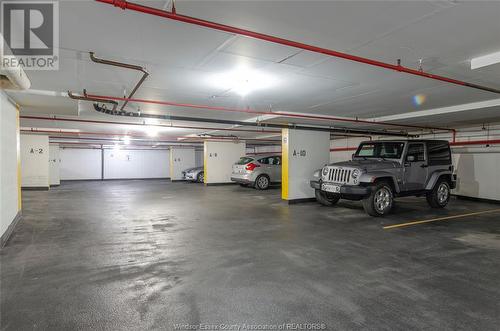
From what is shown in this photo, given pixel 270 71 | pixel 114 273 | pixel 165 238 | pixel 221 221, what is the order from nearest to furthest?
1. pixel 114 273
2. pixel 270 71
3. pixel 165 238
4. pixel 221 221

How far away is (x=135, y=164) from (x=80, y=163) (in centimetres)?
345

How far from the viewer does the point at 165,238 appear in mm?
4898

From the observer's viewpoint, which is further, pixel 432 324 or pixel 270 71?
pixel 270 71

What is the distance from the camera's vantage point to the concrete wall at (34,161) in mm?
12430

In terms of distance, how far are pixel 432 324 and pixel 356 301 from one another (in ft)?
1.99

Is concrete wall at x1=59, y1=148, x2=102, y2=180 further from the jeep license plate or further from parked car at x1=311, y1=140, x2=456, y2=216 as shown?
the jeep license plate

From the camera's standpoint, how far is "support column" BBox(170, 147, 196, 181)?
1909cm

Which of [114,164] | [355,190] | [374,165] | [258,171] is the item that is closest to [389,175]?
[374,165]

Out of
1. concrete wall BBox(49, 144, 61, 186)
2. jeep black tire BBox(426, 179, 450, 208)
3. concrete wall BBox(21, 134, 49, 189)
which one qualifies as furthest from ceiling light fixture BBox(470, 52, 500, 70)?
concrete wall BBox(49, 144, 61, 186)

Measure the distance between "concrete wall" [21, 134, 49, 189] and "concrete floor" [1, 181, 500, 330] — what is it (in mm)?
7956

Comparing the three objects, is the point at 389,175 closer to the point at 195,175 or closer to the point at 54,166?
the point at 195,175

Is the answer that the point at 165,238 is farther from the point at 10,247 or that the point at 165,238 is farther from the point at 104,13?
the point at 104,13

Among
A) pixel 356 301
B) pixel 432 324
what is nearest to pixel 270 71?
pixel 356 301

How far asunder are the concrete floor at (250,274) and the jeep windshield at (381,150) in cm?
193
